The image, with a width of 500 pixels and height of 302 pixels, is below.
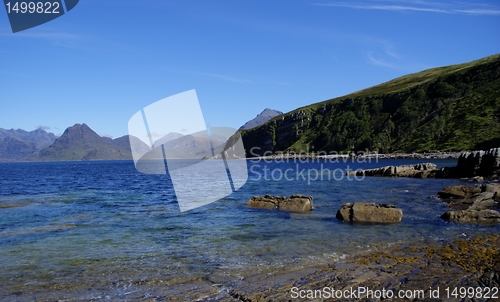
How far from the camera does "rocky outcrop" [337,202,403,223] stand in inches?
928

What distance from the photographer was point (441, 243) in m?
17.5

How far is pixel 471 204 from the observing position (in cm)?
2844

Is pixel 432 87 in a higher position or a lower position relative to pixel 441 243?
higher

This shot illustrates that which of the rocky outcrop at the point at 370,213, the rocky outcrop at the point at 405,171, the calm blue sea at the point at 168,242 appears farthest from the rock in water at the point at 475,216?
the rocky outcrop at the point at 405,171

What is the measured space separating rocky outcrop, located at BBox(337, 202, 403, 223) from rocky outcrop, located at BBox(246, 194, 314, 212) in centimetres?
475

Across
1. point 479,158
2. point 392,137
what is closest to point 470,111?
point 392,137

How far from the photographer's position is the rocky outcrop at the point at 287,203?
2934cm

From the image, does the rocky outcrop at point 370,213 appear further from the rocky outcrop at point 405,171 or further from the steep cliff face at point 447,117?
the steep cliff face at point 447,117

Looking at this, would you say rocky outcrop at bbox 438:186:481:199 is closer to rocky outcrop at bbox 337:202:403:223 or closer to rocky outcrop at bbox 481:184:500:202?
rocky outcrop at bbox 481:184:500:202

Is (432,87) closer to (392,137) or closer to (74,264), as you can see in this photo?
(392,137)

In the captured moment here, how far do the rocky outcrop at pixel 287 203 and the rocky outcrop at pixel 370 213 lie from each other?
15.6ft

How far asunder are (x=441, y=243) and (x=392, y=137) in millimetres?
179475

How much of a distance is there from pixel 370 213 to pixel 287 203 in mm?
8056

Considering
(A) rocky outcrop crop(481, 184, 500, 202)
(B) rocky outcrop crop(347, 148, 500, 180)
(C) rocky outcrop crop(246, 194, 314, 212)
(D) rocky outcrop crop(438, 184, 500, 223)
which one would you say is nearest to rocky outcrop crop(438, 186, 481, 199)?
(D) rocky outcrop crop(438, 184, 500, 223)
